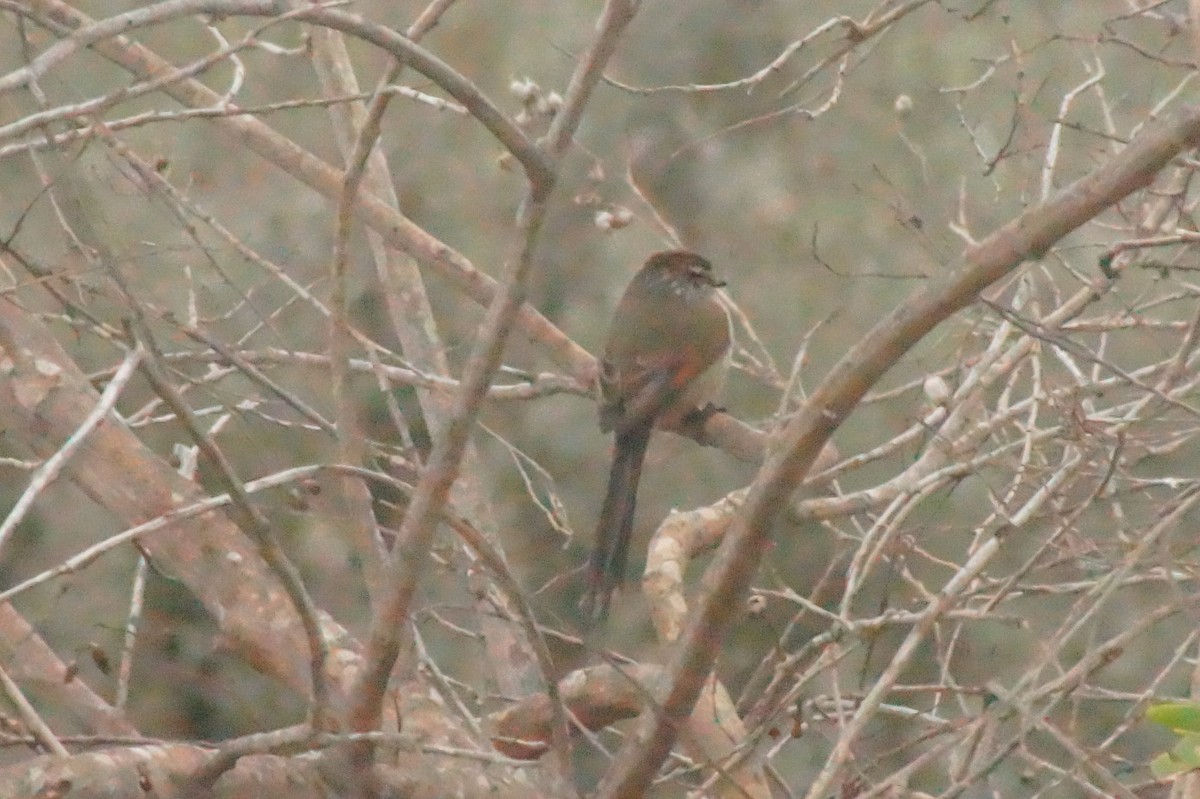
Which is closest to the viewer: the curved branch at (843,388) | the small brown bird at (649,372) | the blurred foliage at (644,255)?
the curved branch at (843,388)

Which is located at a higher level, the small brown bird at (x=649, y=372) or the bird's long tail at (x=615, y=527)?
the small brown bird at (x=649, y=372)

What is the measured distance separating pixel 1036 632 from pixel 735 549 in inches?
207

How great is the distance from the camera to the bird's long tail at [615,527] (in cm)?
473

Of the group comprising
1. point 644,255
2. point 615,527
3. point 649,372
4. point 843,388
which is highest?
point 644,255

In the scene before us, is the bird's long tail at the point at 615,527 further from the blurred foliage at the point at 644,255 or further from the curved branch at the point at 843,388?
the blurred foliage at the point at 644,255

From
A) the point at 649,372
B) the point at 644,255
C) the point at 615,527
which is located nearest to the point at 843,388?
the point at 615,527

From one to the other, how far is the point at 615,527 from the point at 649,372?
2.12ft

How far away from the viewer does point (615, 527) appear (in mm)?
4914

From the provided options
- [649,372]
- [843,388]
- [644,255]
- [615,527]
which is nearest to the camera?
[843,388]

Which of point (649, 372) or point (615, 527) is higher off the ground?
point (649, 372)

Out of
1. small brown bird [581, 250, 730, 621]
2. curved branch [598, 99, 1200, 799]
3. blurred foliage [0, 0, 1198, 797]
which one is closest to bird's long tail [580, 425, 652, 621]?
small brown bird [581, 250, 730, 621]

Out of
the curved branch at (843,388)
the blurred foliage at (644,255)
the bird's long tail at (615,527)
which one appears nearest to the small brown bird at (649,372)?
the bird's long tail at (615,527)

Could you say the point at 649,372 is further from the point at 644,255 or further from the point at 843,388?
the point at 644,255

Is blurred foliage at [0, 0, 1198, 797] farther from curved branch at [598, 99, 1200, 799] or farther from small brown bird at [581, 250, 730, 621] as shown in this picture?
curved branch at [598, 99, 1200, 799]
